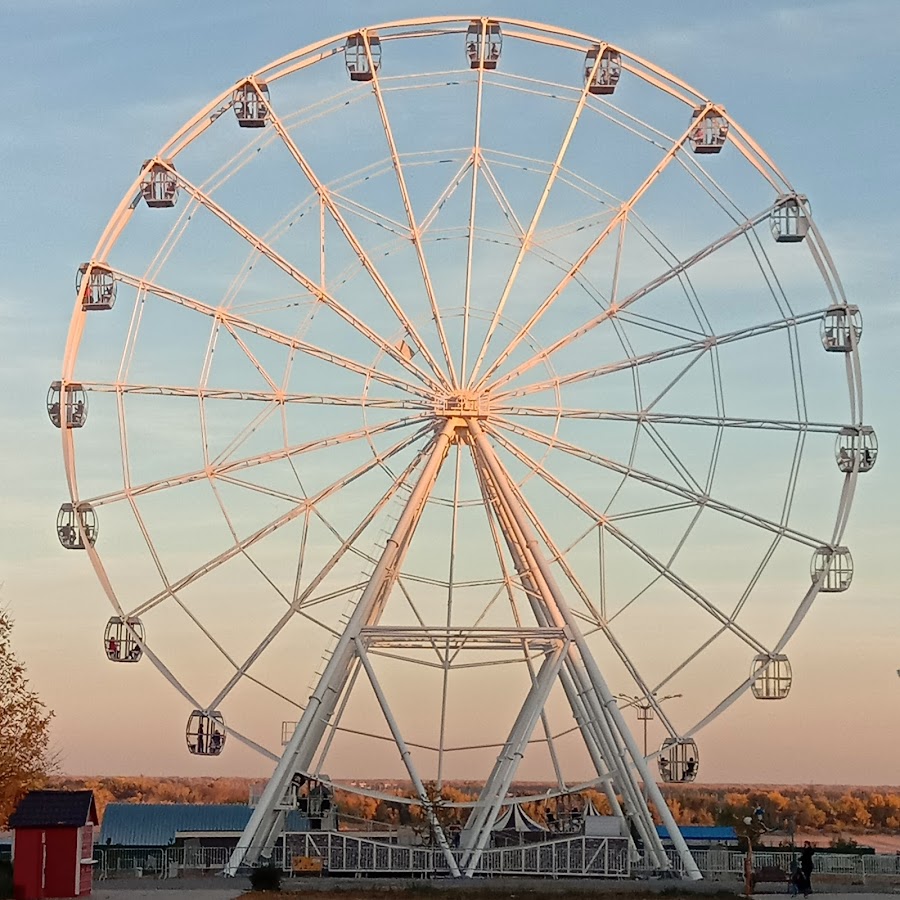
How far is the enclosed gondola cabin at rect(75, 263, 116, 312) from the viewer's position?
44.8 metres

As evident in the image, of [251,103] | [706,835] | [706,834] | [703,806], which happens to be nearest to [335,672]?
[251,103]

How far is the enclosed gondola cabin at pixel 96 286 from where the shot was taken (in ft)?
147

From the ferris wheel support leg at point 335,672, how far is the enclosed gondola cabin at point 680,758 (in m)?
7.75

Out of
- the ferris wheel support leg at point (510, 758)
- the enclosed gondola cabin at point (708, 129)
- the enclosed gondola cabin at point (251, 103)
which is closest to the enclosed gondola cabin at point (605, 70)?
the enclosed gondola cabin at point (708, 129)

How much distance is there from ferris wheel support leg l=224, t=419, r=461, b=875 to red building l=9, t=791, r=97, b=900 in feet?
16.5

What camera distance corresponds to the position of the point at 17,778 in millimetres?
51500

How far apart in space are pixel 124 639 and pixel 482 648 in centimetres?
845

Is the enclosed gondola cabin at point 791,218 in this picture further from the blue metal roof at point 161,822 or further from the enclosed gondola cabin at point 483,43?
the blue metal roof at point 161,822

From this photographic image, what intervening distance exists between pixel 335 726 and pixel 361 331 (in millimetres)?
9351

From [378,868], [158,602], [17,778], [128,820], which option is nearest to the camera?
[158,602]

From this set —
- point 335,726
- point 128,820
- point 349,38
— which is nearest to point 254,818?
point 335,726

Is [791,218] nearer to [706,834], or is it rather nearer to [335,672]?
[335,672]

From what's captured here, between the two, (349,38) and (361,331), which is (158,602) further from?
(349,38)

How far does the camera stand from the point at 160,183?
4519cm
